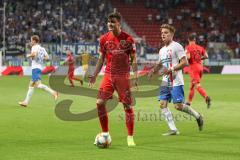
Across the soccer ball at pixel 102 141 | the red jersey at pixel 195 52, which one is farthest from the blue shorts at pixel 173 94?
the red jersey at pixel 195 52

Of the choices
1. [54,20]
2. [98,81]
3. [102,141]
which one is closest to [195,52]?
[102,141]

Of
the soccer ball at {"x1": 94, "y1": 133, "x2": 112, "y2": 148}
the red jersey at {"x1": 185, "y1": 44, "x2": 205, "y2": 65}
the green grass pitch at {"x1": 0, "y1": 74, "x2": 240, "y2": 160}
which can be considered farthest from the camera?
the red jersey at {"x1": 185, "y1": 44, "x2": 205, "y2": 65}

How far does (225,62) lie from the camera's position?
173ft

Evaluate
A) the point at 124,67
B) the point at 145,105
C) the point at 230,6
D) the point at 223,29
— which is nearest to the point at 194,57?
the point at 145,105

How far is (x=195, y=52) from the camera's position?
2073 centimetres

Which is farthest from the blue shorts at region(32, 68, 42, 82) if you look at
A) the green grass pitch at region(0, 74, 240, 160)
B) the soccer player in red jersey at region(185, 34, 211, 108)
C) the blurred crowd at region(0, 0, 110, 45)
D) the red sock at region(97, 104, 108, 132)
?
the blurred crowd at region(0, 0, 110, 45)

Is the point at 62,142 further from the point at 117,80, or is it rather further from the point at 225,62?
the point at 225,62

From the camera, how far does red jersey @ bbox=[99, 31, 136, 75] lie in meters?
11.8

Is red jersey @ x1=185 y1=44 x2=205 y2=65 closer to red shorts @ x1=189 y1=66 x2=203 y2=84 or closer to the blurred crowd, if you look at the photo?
red shorts @ x1=189 y1=66 x2=203 y2=84

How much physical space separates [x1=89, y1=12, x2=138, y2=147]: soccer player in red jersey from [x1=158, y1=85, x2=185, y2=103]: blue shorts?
6.84ft

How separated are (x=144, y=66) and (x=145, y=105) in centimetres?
2685

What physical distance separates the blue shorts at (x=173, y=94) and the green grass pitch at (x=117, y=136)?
A: 761 mm

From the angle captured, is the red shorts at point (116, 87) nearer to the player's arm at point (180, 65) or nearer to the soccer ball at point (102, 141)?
the soccer ball at point (102, 141)

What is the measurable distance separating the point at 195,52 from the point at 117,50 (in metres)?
9.23
